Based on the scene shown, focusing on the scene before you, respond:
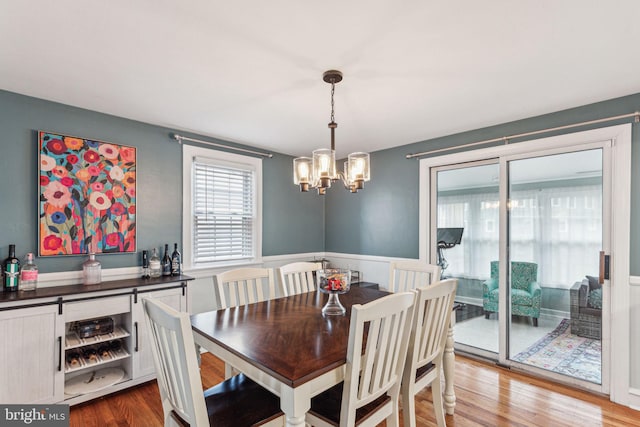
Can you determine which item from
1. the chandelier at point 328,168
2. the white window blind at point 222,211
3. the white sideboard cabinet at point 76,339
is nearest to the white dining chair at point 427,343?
the chandelier at point 328,168

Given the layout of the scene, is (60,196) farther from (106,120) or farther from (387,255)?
(387,255)

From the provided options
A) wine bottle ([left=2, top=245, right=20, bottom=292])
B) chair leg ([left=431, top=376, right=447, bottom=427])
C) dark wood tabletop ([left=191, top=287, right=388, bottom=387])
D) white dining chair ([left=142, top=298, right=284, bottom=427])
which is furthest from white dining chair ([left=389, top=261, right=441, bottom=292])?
wine bottle ([left=2, top=245, right=20, bottom=292])

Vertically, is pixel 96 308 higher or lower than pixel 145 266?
lower

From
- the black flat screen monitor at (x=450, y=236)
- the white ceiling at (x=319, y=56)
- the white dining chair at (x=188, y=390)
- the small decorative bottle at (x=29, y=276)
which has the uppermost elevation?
the white ceiling at (x=319, y=56)

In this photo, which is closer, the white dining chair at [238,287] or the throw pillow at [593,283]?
the white dining chair at [238,287]

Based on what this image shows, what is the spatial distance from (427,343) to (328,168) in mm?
1235

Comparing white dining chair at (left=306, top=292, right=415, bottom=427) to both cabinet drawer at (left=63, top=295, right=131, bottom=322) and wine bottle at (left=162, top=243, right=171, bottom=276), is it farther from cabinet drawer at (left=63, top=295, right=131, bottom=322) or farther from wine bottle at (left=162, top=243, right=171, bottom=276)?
wine bottle at (left=162, top=243, right=171, bottom=276)

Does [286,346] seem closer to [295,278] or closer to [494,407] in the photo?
[295,278]

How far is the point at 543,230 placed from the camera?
303 centimetres

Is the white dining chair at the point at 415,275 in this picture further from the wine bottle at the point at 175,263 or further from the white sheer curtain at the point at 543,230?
the wine bottle at the point at 175,263

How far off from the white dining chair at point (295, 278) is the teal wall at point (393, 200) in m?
1.44

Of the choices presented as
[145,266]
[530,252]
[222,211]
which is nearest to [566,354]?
[530,252]

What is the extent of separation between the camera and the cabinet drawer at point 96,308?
7.89ft

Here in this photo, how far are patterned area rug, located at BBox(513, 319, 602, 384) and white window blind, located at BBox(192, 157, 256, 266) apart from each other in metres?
3.18
